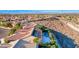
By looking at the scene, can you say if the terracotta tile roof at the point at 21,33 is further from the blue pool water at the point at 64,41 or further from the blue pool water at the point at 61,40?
the blue pool water at the point at 64,41

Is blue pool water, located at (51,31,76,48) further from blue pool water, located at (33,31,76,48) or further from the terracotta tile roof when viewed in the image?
the terracotta tile roof

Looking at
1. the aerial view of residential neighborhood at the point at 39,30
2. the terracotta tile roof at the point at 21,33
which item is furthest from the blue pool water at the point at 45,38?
the terracotta tile roof at the point at 21,33

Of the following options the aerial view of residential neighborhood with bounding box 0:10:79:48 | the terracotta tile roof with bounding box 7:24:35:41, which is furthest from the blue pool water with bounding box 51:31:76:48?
Result: the terracotta tile roof with bounding box 7:24:35:41

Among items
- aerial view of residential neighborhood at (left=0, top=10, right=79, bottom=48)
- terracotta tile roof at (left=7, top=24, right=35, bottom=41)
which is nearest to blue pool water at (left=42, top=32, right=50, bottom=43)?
aerial view of residential neighborhood at (left=0, top=10, right=79, bottom=48)

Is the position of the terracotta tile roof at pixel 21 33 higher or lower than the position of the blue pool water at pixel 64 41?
higher

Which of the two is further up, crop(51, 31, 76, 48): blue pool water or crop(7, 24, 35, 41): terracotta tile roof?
crop(7, 24, 35, 41): terracotta tile roof

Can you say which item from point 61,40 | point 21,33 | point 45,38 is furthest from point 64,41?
point 21,33

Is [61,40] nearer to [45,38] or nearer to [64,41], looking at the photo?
[64,41]

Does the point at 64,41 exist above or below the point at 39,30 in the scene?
below
